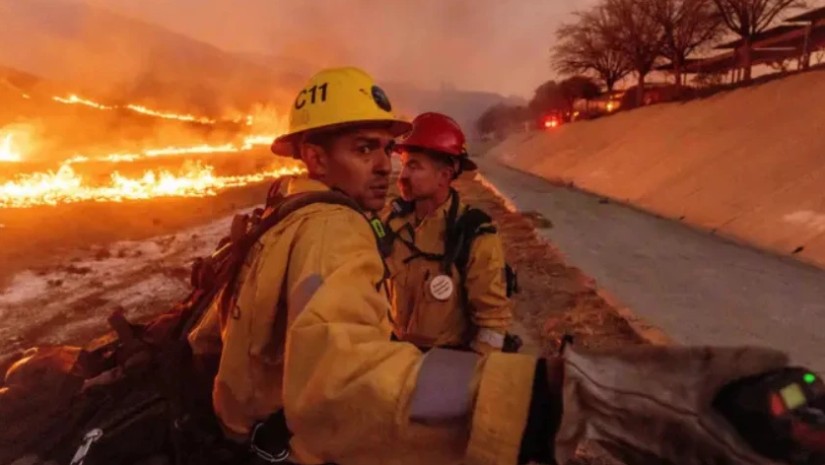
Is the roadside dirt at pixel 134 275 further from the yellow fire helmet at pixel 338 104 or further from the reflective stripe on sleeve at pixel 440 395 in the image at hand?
the yellow fire helmet at pixel 338 104

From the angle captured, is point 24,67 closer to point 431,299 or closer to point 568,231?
point 568,231

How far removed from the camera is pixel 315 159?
6.90 ft

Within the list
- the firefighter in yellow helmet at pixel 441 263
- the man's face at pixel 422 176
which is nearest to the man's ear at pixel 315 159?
the firefighter in yellow helmet at pixel 441 263

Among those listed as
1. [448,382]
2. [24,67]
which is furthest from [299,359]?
[24,67]

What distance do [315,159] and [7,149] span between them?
116 ft

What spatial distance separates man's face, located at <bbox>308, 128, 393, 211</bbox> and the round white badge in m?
1.47

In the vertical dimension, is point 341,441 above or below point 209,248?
above

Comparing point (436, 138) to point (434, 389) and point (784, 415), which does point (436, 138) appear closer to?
point (434, 389)

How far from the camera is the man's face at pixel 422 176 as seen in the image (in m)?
3.89

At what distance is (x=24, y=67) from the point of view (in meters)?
55.6

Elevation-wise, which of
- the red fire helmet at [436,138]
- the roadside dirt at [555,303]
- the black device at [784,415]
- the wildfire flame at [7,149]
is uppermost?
the wildfire flame at [7,149]

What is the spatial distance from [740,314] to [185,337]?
6054 mm

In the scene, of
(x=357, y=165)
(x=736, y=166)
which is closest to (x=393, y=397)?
(x=357, y=165)

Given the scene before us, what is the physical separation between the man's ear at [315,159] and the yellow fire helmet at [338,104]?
2.3 inches
